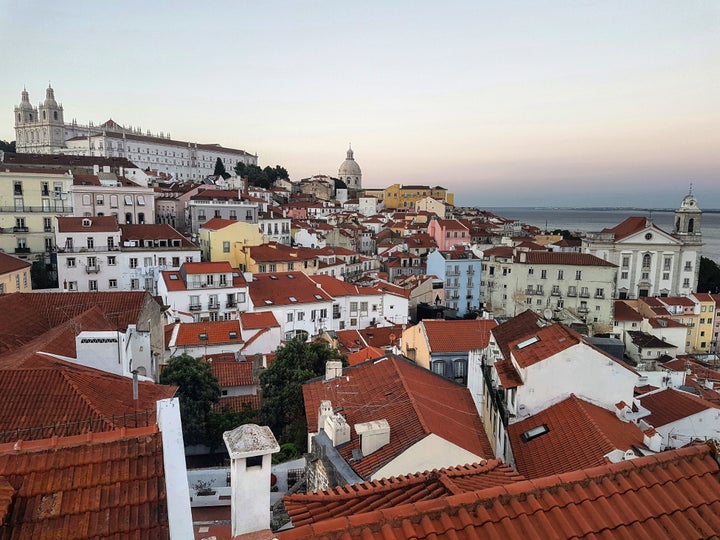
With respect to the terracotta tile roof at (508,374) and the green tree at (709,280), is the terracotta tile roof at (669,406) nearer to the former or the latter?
the terracotta tile roof at (508,374)

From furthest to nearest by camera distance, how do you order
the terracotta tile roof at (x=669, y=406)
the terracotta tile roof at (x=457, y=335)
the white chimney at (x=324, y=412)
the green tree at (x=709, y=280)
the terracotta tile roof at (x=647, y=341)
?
the green tree at (x=709, y=280) < the terracotta tile roof at (x=647, y=341) < the terracotta tile roof at (x=457, y=335) < the terracotta tile roof at (x=669, y=406) < the white chimney at (x=324, y=412)

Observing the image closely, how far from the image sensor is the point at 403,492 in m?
5.25

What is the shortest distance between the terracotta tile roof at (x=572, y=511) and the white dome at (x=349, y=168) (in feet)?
472

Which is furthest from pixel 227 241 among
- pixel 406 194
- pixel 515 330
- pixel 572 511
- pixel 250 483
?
pixel 406 194

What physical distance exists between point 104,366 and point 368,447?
6.66 meters

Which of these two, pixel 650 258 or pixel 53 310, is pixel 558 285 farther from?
pixel 53 310

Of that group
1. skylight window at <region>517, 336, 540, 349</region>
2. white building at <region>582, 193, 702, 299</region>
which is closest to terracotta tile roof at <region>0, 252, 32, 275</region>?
skylight window at <region>517, 336, 540, 349</region>

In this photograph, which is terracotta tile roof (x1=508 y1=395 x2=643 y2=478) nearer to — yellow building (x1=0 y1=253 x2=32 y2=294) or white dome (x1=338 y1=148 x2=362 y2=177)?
yellow building (x1=0 y1=253 x2=32 y2=294)

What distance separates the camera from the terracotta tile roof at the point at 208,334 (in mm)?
28109

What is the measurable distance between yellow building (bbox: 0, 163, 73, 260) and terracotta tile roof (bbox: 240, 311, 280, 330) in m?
25.2

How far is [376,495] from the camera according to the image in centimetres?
523

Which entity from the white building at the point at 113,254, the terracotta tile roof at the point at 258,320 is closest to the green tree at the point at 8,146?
the white building at the point at 113,254

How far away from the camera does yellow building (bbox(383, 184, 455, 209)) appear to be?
122m

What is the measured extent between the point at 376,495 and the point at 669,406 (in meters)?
16.2
